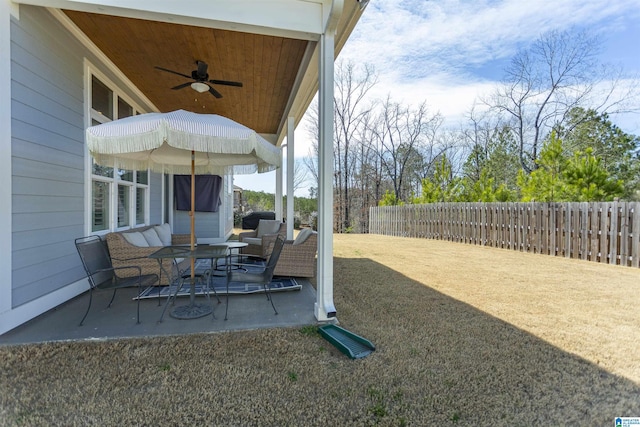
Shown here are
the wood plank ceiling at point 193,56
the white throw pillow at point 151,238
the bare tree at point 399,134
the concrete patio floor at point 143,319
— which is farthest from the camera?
the bare tree at point 399,134

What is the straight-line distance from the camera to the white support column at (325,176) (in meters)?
3.19

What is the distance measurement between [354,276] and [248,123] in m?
4.95

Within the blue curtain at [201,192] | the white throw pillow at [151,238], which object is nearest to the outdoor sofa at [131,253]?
the white throw pillow at [151,238]

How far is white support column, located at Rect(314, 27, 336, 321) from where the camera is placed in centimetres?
319

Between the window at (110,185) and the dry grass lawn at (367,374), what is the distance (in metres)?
2.48

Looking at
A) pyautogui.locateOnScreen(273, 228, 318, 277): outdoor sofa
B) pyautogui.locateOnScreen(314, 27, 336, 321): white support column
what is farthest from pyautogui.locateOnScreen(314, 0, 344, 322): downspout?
pyautogui.locateOnScreen(273, 228, 318, 277): outdoor sofa

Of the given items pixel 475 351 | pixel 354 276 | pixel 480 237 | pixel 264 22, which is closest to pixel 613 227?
pixel 480 237

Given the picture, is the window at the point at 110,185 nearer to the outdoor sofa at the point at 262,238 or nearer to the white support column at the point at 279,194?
the outdoor sofa at the point at 262,238

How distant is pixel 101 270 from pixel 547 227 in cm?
934

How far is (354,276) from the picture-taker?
559 cm

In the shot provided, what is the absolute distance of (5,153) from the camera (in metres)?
2.81

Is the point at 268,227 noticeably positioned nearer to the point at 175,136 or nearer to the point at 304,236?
the point at 304,236

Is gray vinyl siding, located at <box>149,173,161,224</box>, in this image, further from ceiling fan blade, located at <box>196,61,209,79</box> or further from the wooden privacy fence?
the wooden privacy fence

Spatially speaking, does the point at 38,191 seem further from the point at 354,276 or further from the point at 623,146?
the point at 623,146
